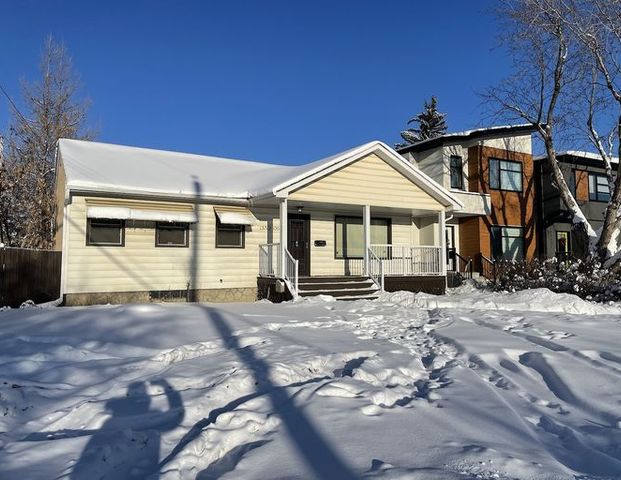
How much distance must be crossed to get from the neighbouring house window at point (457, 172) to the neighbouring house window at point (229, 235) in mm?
11209

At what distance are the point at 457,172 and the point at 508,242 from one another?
14.0ft

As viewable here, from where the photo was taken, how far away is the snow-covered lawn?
117 inches

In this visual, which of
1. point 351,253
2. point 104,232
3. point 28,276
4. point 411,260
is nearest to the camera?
point 28,276

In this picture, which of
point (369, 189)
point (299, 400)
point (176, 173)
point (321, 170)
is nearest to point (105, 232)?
point (176, 173)

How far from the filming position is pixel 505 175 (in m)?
21.9

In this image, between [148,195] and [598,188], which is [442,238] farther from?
[598,188]

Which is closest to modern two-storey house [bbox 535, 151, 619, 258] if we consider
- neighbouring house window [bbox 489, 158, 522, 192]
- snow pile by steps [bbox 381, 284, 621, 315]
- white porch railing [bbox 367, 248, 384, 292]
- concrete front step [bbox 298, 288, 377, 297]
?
neighbouring house window [bbox 489, 158, 522, 192]

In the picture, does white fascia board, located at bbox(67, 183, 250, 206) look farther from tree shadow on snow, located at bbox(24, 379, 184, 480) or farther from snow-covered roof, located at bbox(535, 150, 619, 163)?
snow-covered roof, located at bbox(535, 150, 619, 163)

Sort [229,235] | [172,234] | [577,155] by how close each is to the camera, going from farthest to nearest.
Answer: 1. [577,155]
2. [229,235]
3. [172,234]

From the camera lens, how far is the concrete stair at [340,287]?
12.8 metres

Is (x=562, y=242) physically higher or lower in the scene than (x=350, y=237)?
higher

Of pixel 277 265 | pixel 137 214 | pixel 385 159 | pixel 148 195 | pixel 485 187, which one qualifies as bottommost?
pixel 277 265

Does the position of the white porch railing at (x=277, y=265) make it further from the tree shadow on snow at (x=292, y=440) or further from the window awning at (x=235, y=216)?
the tree shadow on snow at (x=292, y=440)

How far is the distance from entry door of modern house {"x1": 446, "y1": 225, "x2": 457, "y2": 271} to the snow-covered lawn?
13.0m
